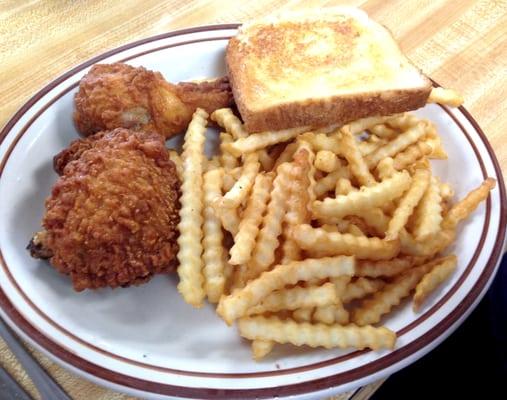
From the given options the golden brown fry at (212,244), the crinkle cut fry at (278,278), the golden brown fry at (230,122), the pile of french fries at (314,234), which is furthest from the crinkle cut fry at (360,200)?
the golden brown fry at (230,122)

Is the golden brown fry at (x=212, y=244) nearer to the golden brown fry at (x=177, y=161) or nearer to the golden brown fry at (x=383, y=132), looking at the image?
the golden brown fry at (x=177, y=161)

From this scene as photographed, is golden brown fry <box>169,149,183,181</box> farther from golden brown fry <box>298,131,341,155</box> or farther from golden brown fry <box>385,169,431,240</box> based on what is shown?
golden brown fry <box>385,169,431,240</box>

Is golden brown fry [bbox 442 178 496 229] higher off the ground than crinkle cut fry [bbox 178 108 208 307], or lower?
lower

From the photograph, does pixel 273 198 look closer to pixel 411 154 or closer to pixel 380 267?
pixel 380 267

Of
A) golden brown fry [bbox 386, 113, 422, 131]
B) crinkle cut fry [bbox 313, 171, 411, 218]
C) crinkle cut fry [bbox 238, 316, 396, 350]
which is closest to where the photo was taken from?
crinkle cut fry [bbox 238, 316, 396, 350]

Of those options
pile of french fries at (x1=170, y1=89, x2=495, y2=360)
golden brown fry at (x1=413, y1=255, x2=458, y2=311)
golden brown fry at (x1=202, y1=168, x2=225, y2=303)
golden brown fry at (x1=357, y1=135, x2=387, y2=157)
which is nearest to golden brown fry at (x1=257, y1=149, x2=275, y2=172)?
pile of french fries at (x1=170, y1=89, x2=495, y2=360)
